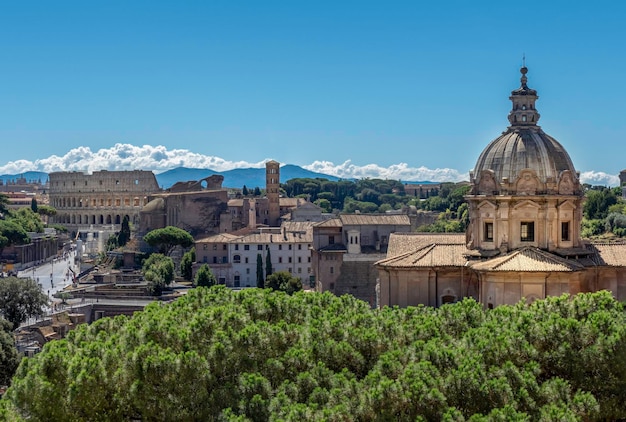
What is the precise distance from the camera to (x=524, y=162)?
96.8ft

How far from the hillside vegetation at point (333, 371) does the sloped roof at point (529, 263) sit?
20.6ft

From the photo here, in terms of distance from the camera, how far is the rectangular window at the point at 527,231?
29422 millimetres

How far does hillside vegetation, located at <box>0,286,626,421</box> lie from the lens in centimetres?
1753

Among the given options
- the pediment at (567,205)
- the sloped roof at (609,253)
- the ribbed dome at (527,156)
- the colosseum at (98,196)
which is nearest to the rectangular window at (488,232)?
the ribbed dome at (527,156)

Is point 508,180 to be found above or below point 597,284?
above

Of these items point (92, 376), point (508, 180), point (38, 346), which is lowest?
point (38, 346)

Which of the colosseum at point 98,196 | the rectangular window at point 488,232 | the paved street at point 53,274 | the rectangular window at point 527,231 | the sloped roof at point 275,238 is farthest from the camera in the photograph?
the colosseum at point 98,196

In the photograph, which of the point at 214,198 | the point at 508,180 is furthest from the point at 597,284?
the point at 214,198

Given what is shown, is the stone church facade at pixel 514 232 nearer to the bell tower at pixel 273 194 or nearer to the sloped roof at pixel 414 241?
the sloped roof at pixel 414 241

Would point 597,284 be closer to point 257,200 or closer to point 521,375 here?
point 521,375

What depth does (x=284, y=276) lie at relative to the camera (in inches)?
2308

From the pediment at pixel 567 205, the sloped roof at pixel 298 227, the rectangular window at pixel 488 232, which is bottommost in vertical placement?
the sloped roof at pixel 298 227

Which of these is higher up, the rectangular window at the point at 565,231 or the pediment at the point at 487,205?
the pediment at the point at 487,205

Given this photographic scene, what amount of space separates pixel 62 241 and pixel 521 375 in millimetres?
77986
